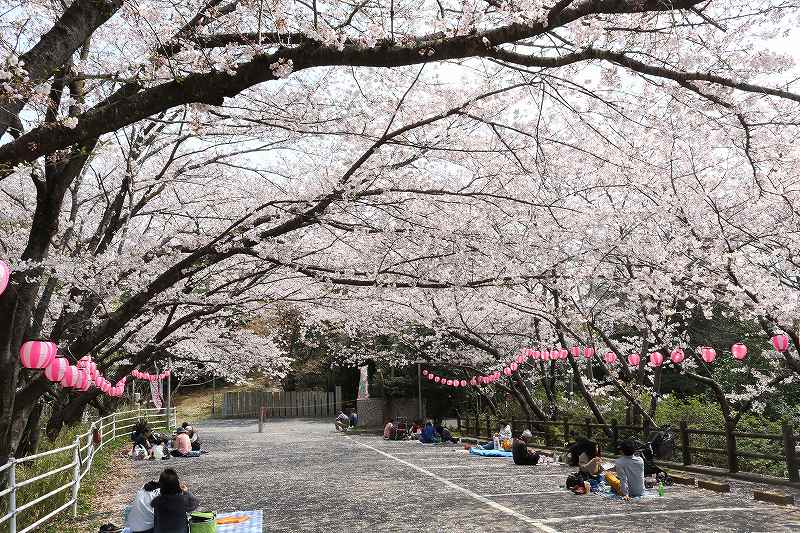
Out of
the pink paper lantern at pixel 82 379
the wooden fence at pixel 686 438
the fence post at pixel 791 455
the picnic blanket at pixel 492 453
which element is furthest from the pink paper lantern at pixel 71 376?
the fence post at pixel 791 455

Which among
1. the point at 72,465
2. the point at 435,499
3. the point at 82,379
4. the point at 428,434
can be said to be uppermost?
the point at 82,379

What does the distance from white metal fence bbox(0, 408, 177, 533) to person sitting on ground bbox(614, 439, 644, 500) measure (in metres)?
9.12

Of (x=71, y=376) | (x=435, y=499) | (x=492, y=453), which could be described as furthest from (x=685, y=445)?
(x=71, y=376)

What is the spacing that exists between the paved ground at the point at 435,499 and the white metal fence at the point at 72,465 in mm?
1583

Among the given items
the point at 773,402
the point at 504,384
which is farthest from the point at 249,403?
the point at 773,402

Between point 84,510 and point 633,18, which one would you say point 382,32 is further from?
point 84,510

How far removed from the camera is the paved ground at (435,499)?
939 centimetres

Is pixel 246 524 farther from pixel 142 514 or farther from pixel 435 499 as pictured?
pixel 435 499

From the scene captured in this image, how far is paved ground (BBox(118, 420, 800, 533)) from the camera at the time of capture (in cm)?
939

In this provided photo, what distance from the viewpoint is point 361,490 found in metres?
13.1

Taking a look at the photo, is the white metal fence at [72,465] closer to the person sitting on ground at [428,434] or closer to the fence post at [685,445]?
the person sitting on ground at [428,434]

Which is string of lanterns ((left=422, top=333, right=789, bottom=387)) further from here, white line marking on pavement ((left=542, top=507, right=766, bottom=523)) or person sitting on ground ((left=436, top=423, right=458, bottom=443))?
white line marking on pavement ((left=542, top=507, right=766, bottom=523))

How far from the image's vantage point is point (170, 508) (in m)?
8.20

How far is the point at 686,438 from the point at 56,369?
1316cm
